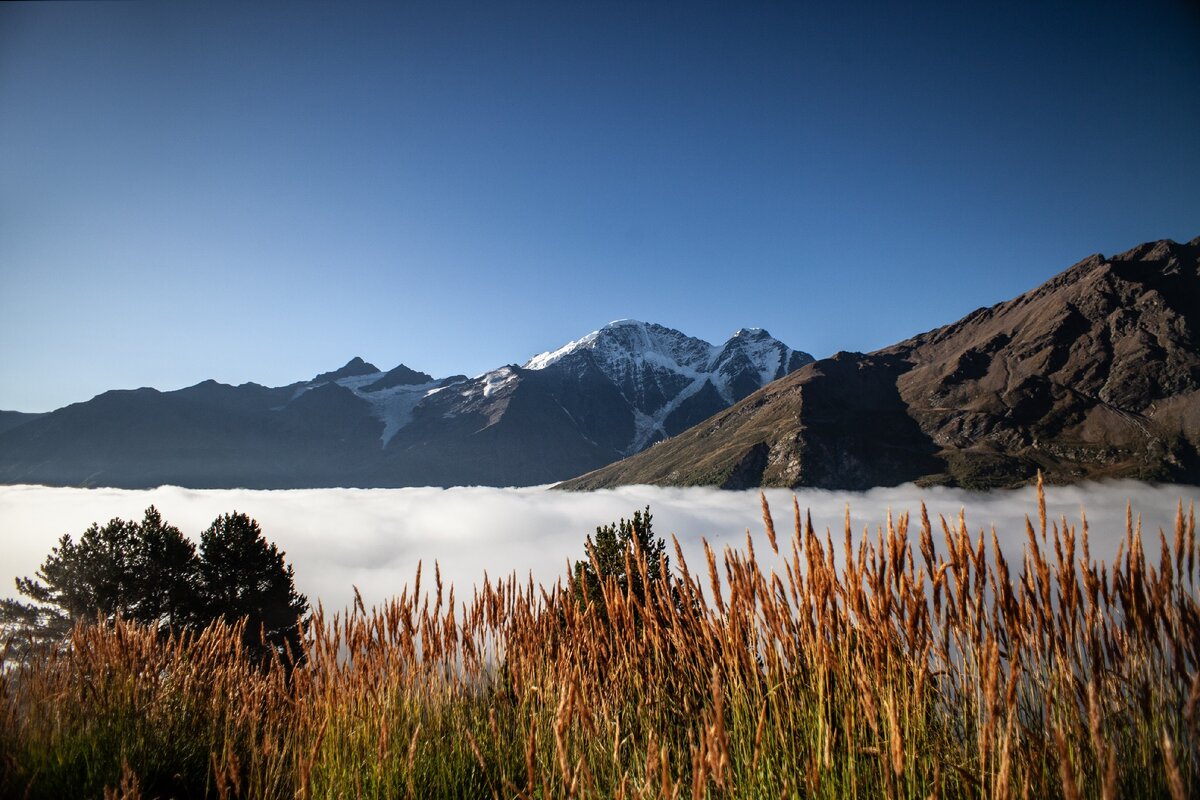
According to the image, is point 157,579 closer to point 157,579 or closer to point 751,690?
point 157,579

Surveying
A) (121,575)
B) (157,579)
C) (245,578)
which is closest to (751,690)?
(245,578)

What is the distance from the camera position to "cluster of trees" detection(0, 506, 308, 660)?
2664cm

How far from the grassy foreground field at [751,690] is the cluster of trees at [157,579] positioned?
27023 mm

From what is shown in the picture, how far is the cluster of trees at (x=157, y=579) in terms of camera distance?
26641 millimetres

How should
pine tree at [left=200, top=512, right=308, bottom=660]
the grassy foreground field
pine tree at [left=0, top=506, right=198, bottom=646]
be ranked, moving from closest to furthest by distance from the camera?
1. the grassy foreground field
2. pine tree at [left=0, top=506, right=198, bottom=646]
3. pine tree at [left=200, top=512, right=308, bottom=660]

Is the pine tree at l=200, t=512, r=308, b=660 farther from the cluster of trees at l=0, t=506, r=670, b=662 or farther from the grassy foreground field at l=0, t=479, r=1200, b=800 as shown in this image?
the grassy foreground field at l=0, t=479, r=1200, b=800

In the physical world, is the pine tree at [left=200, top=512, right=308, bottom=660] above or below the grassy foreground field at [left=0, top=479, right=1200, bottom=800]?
below

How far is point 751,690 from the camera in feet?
9.05

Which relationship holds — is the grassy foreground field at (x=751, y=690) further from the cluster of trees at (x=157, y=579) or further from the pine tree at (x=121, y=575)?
the pine tree at (x=121, y=575)

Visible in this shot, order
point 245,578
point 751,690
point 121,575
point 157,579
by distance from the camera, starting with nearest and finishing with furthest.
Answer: point 751,690 → point 121,575 → point 157,579 → point 245,578

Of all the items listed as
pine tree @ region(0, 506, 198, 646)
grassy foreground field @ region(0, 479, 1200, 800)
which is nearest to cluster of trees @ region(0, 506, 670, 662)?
pine tree @ region(0, 506, 198, 646)

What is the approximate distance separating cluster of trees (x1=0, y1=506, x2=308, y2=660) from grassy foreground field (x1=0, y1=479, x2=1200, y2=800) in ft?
88.7

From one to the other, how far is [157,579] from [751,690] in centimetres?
3405

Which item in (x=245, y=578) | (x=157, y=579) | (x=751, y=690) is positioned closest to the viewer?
(x=751, y=690)
